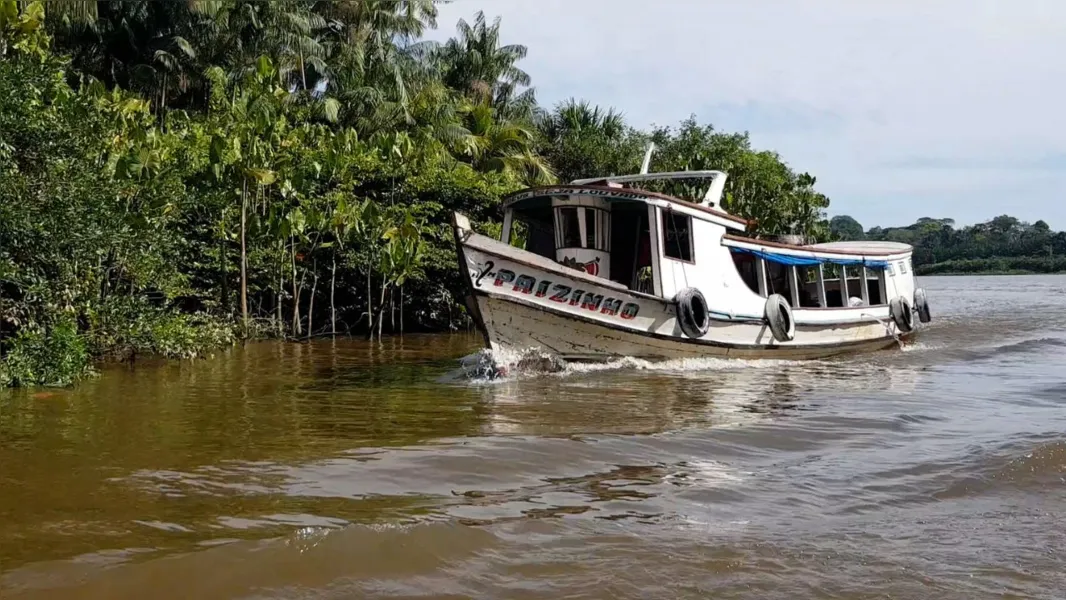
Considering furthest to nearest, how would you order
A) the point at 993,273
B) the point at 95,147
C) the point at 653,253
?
the point at 993,273 < the point at 653,253 < the point at 95,147

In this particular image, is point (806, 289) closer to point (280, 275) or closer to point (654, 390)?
point (654, 390)

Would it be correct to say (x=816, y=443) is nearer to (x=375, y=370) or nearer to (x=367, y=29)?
(x=375, y=370)

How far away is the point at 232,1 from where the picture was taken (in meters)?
30.5

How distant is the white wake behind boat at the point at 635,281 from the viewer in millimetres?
12156

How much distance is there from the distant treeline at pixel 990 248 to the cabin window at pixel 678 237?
6153cm

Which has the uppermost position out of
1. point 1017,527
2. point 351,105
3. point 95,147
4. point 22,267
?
point 351,105

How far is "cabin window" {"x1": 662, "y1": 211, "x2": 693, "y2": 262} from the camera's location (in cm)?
1350

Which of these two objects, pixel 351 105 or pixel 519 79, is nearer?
pixel 351 105

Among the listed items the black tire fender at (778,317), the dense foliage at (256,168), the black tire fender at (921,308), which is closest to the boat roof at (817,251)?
the black tire fender at (778,317)

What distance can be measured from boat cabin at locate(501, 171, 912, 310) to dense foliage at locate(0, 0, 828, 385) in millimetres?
4524

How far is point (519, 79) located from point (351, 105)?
12.1 meters

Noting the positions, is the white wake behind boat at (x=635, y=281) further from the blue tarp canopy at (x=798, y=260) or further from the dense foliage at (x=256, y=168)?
the dense foliage at (x=256, y=168)

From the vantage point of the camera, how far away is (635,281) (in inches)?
572

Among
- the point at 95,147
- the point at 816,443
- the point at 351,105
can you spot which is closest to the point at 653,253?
the point at 816,443
